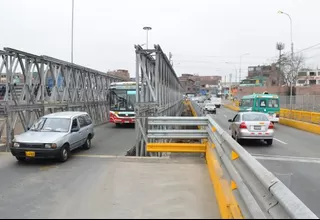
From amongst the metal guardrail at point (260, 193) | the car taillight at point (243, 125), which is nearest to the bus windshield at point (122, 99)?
the car taillight at point (243, 125)

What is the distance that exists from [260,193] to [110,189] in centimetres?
333

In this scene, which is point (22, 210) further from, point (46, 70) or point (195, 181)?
point (46, 70)

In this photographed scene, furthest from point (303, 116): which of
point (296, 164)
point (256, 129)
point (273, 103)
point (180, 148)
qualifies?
point (180, 148)

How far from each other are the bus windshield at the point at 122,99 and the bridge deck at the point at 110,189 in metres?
13.2

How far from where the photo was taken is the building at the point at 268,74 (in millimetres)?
86375

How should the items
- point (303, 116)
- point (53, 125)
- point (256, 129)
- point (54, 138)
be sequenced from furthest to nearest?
point (303, 116) → point (256, 129) → point (53, 125) → point (54, 138)

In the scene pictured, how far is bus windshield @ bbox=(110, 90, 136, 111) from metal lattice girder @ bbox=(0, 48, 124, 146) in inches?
75.1

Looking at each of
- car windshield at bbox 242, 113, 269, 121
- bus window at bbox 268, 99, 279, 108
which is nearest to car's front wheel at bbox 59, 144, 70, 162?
car windshield at bbox 242, 113, 269, 121

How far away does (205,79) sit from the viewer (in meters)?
194

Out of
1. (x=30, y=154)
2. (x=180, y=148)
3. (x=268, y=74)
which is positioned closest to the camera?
(x=180, y=148)

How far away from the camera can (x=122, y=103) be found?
73.0 feet

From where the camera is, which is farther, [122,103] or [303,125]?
[303,125]

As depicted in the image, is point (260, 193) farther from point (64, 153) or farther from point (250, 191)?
point (64, 153)

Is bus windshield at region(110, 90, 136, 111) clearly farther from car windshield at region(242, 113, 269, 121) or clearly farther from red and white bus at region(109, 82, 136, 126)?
car windshield at region(242, 113, 269, 121)
